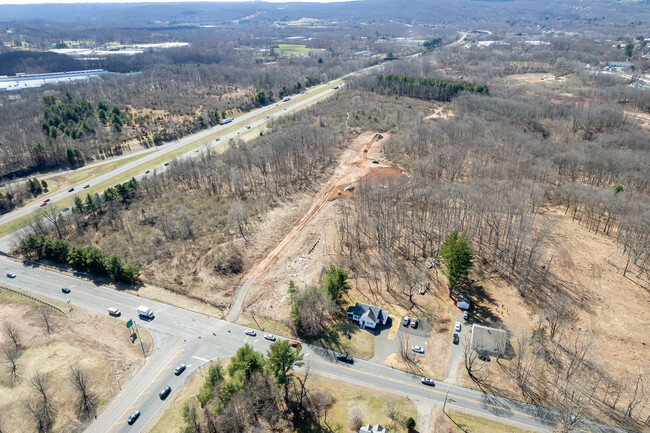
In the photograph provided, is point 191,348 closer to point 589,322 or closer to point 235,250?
point 235,250

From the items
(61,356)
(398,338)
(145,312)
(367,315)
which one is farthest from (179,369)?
(398,338)

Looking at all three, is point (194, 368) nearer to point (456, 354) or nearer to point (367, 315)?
point (367, 315)

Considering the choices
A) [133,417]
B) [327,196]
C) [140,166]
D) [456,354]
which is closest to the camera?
[133,417]

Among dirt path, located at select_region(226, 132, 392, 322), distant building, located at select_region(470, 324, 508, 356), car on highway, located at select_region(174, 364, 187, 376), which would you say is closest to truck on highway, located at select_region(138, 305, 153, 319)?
dirt path, located at select_region(226, 132, 392, 322)

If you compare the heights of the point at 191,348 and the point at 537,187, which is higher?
the point at 537,187

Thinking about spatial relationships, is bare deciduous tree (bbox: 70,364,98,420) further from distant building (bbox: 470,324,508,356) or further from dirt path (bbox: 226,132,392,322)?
distant building (bbox: 470,324,508,356)

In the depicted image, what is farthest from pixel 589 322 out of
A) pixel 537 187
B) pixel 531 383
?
pixel 537 187
